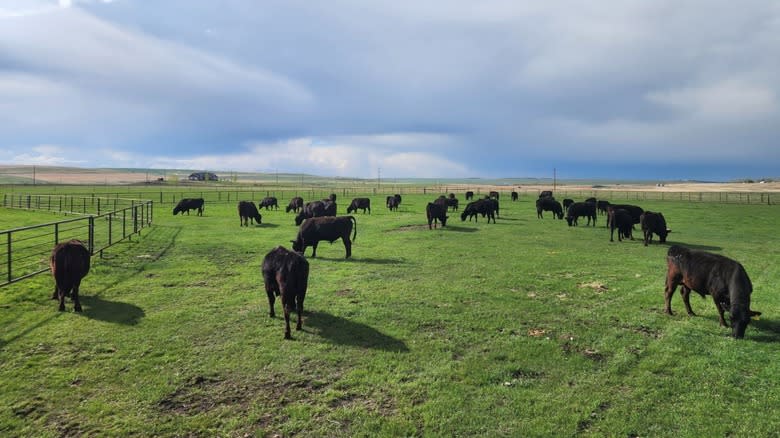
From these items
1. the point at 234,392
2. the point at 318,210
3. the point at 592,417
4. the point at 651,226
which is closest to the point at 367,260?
the point at 234,392

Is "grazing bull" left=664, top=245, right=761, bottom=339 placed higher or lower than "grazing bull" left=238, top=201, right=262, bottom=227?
lower

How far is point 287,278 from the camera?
7.72 m

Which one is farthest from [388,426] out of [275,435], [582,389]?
[582,389]

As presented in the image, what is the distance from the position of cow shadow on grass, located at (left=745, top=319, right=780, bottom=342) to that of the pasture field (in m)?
0.03

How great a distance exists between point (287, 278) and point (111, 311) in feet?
14.3

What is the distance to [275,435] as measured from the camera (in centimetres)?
470

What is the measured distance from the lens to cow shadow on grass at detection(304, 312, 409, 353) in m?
7.21

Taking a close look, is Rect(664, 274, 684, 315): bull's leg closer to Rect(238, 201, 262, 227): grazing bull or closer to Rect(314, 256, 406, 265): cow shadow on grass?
Rect(314, 256, 406, 265): cow shadow on grass

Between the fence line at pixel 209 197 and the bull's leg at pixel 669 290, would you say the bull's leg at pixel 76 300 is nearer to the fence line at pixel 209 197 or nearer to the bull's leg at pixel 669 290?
the bull's leg at pixel 669 290

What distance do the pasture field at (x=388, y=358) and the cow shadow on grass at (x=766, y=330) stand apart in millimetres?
35

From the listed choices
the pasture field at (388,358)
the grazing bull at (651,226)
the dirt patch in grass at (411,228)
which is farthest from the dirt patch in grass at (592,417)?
the dirt patch in grass at (411,228)

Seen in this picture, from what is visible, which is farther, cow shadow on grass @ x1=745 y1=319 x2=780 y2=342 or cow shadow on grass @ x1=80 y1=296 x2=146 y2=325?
cow shadow on grass @ x1=80 y1=296 x2=146 y2=325

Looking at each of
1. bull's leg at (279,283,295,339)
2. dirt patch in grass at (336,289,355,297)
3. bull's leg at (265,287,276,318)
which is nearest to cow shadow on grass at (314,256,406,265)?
dirt patch in grass at (336,289,355,297)

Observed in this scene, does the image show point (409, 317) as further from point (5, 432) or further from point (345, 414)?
point (5, 432)
